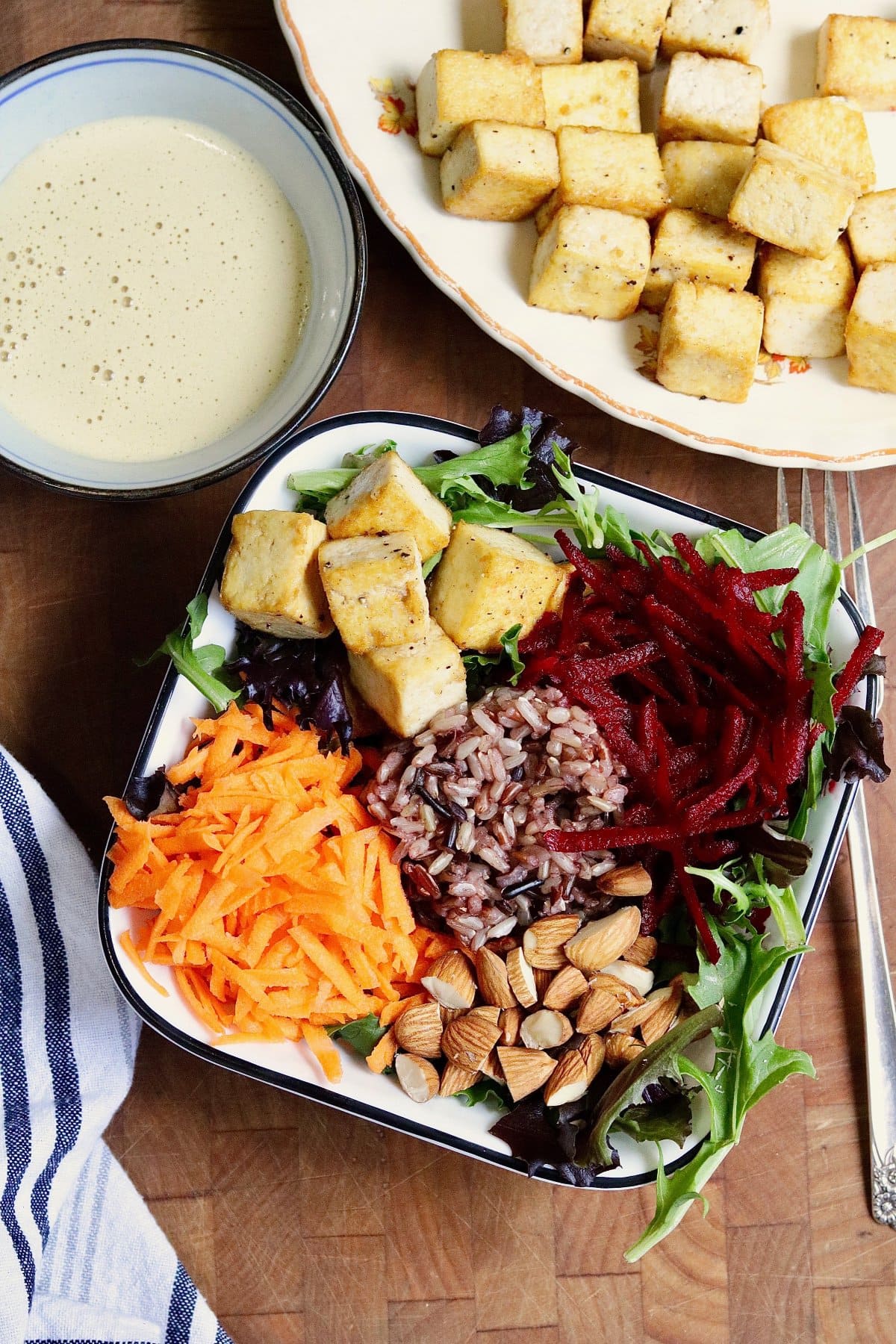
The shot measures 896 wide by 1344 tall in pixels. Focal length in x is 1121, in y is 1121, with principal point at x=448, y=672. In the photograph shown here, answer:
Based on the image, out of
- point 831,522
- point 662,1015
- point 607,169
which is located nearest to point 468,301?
point 607,169

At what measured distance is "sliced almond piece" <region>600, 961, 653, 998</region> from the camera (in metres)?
1.75

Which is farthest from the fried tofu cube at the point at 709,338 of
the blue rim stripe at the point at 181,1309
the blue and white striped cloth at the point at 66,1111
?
the blue rim stripe at the point at 181,1309

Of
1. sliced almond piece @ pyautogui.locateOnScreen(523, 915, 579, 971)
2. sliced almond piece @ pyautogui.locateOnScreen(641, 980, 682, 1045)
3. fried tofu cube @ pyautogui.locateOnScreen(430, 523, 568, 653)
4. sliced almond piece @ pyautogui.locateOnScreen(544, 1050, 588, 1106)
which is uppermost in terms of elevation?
fried tofu cube @ pyautogui.locateOnScreen(430, 523, 568, 653)

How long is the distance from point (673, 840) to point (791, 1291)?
101cm

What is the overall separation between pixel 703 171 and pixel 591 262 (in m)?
0.31

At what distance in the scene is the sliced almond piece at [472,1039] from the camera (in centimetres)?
Result: 172

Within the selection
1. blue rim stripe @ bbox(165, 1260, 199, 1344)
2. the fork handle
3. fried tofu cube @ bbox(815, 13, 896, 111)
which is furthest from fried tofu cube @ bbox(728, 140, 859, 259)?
blue rim stripe @ bbox(165, 1260, 199, 1344)

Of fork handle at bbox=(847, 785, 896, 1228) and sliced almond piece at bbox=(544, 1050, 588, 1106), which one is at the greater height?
sliced almond piece at bbox=(544, 1050, 588, 1106)

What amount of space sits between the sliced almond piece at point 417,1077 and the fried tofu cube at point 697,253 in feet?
4.60

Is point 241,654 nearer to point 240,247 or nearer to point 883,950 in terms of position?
point 240,247

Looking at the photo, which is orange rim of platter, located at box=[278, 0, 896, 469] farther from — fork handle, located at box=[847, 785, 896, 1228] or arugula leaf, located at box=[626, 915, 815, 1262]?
arugula leaf, located at box=[626, 915, 815, 1262]

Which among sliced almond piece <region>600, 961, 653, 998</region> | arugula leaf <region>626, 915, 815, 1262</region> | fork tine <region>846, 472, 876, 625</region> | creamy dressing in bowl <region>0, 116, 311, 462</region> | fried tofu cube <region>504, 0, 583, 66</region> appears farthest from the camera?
fork tine <region>846, 472, 876, 625</region>

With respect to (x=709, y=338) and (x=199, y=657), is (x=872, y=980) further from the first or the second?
(x=199, y=657)

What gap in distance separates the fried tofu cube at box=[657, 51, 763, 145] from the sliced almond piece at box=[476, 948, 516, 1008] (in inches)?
59.9
